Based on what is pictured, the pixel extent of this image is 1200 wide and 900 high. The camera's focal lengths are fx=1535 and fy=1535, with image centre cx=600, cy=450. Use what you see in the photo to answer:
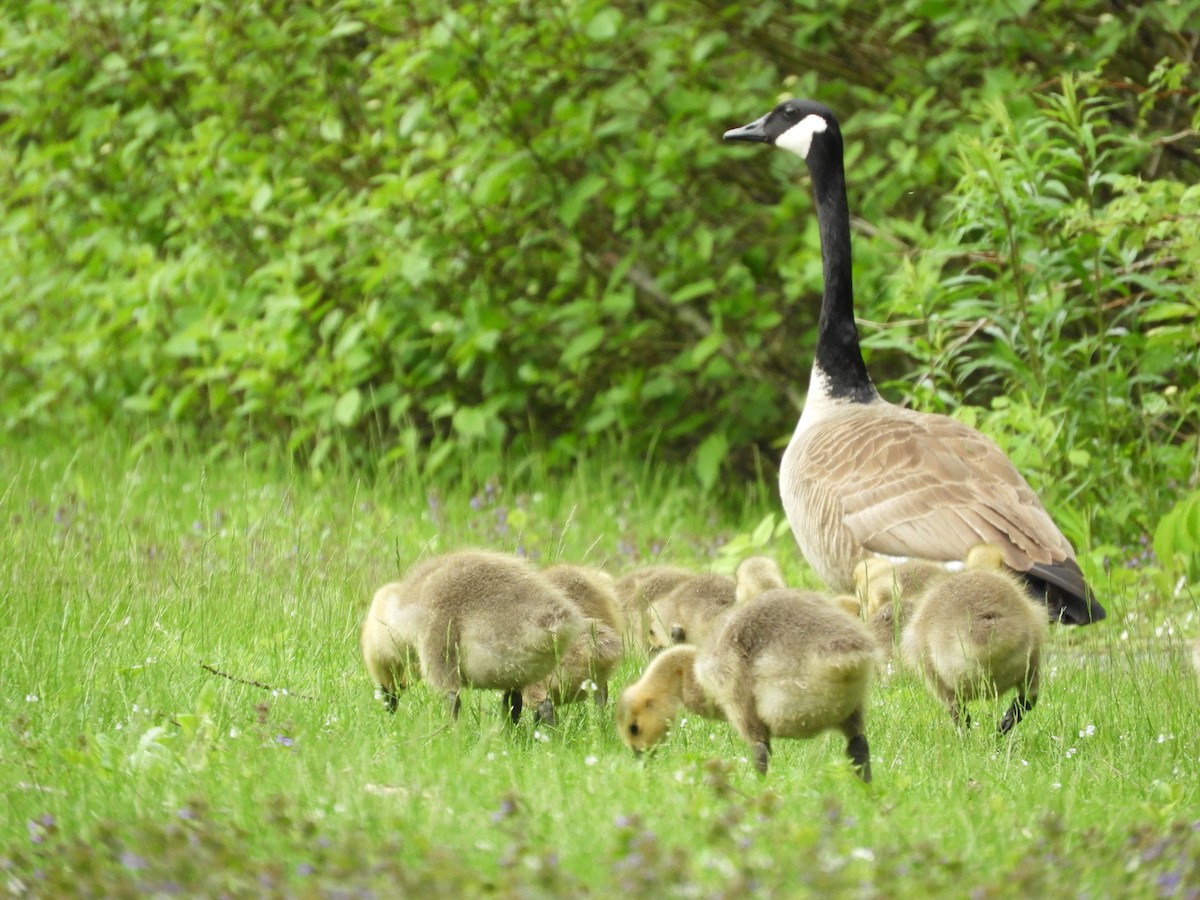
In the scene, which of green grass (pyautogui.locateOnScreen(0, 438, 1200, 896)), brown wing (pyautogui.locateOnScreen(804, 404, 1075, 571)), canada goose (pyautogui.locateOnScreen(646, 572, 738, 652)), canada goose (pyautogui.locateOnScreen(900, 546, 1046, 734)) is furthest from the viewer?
brown wing (pyautogui.locateOnScreen(804, 404, 1075, 571))

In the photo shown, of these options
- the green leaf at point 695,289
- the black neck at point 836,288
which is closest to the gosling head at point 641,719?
the black neck at point 836,288

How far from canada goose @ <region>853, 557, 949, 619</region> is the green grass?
34 centimetres

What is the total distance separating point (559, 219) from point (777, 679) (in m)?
7.32

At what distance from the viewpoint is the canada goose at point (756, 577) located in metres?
5.96

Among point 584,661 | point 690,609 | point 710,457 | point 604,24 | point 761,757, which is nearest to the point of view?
point 761,757

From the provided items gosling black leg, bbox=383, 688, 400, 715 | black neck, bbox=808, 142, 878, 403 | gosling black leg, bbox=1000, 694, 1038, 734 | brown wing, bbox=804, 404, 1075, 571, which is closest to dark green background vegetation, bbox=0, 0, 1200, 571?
black neck, bbox=808, 142, 878, 403

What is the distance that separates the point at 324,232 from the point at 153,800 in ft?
23.9

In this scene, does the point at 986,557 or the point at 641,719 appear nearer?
the point at 641,719

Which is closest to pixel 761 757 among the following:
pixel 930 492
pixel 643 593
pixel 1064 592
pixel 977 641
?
pixel 977 641

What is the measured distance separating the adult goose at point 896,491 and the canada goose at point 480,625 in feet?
7.86

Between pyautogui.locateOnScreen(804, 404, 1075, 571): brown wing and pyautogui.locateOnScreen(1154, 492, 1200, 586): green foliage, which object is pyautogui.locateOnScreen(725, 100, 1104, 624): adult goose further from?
pyautogui.locateOnScreen(1154, 492, 1200, 586): green foliage

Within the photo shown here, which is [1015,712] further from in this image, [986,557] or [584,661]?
[584,661]

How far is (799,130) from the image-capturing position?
856 centimetres

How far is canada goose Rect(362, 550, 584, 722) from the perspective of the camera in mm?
4453
